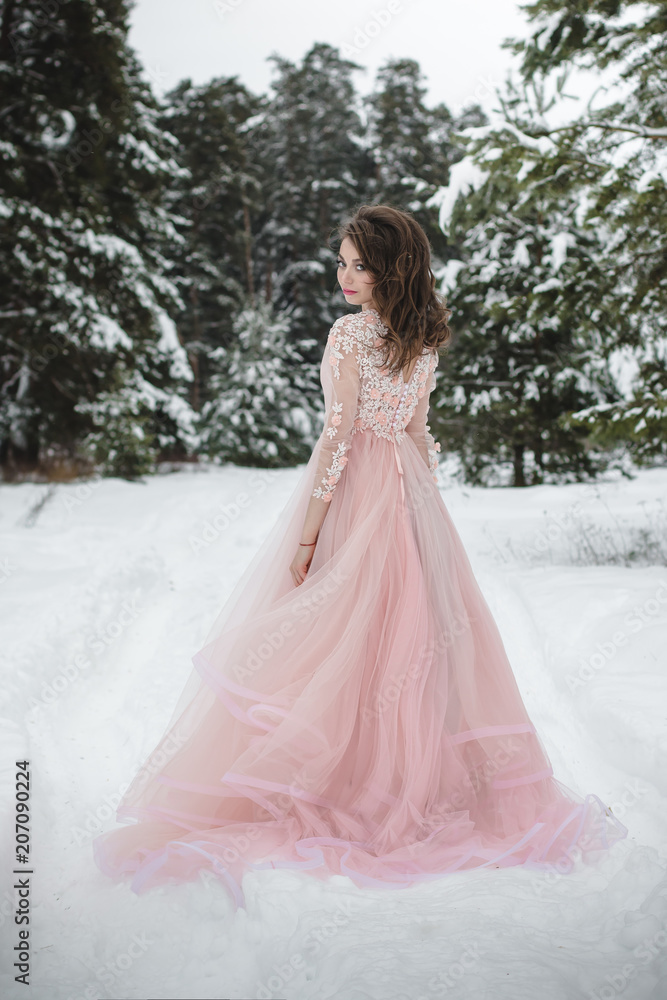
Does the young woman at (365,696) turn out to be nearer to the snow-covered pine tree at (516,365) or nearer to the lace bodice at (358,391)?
the lace bodice at (358,391)

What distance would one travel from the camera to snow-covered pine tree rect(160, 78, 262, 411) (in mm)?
24031

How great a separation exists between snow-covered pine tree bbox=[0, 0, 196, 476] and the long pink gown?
399 inches

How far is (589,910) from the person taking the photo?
2.15m

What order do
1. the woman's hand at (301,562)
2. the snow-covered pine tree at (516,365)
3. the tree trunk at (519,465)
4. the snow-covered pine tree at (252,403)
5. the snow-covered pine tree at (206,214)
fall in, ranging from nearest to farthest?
the woman's hand at (301,562) < the snow-covered pine tree at (516,365) < the tree trunk at (519,465) < the snow-covered pine tree at (252,403) < the snow-covered pine tree at (206,214)

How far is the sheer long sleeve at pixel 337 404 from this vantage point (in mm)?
2715

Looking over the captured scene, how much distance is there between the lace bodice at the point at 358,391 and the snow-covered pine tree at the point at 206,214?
71.1 ft

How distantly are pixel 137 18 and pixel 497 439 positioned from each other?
488 inches

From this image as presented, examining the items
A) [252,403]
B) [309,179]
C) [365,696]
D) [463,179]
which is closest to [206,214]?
[309,179]

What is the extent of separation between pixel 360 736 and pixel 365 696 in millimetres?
153

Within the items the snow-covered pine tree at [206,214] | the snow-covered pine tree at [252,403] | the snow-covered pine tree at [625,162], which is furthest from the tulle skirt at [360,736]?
the snow-covered pine tree at [206,214]

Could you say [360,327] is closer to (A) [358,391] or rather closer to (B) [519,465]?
(A) [358,391]

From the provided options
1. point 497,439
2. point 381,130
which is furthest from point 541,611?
point 381,130

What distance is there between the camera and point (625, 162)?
18.2 ft

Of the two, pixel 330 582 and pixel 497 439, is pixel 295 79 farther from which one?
pixel 330 582
